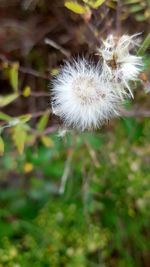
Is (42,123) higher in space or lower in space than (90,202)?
higher

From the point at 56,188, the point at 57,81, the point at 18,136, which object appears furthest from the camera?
the point at 56,188

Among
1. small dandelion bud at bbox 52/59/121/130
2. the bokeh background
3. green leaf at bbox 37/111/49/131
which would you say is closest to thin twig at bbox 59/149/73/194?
the bokeh background

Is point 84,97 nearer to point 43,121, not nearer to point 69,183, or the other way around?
point 43,121

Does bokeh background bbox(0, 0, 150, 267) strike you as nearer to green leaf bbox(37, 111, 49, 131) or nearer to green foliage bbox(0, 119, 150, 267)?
green foliage bbox(0, 119, 150, 267)

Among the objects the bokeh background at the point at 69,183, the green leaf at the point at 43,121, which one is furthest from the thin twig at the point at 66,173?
the green leaf at the point at 43,121

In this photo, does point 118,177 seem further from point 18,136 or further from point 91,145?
point 18,136

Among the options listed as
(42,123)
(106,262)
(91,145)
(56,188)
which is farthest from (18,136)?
(106,262)
